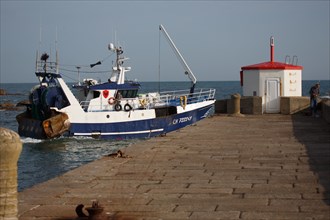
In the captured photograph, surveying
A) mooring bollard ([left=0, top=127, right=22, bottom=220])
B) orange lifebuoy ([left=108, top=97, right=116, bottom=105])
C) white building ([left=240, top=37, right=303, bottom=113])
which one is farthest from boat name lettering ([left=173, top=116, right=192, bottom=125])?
mooring bollard ([left=0, top=127, right=22, bottom=220])

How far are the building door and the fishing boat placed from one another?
7335mm

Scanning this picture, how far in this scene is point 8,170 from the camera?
5.14 metres

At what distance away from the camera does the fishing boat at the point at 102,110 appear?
27.6m

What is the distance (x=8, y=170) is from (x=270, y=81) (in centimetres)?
1727

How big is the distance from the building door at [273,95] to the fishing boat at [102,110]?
7.33 m

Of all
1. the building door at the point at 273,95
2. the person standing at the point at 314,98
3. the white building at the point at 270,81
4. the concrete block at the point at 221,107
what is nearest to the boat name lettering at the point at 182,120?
the concrete block at the point at 221,107

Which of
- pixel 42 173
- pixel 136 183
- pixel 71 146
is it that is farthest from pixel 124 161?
pixel 71 146

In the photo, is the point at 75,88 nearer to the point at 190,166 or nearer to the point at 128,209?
the point at 190,166

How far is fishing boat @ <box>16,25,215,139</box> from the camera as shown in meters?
27.6

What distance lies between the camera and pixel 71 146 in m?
26.0

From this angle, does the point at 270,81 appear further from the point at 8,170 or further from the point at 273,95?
the point at 8,170

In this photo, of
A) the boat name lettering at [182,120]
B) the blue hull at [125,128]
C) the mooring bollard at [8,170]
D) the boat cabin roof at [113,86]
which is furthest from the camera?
the boat name lettering at [182,120]

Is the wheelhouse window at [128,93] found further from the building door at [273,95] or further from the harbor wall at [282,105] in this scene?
the building door at [273,95]

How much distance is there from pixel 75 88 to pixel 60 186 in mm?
22608
